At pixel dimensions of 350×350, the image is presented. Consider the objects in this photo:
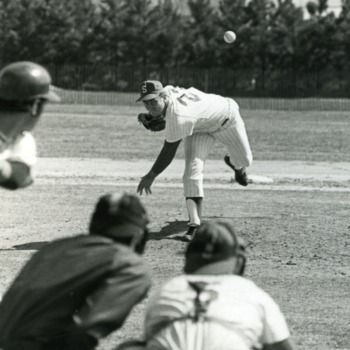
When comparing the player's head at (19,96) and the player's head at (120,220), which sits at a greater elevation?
the player's head at (19,96)

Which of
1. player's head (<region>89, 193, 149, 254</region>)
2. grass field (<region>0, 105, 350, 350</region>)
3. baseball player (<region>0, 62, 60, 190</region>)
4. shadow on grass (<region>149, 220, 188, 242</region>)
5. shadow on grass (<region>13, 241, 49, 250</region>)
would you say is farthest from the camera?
shadow on grass (<region>149, 220, 188, 242</region>)

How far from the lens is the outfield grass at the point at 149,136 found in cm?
2170

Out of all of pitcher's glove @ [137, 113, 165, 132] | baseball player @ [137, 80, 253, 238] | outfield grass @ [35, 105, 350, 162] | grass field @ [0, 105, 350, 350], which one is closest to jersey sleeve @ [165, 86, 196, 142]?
baseball player @ [137, 80, 253, 238]

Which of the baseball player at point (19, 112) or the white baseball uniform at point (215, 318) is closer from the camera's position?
the white baseball uniform at point (215, 318)

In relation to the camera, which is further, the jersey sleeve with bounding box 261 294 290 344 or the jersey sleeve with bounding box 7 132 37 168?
the jersey sleeve with bounding box 7 132 37 168

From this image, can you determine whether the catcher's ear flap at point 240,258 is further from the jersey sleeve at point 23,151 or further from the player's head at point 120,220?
the jersey sleeve at point 23,151

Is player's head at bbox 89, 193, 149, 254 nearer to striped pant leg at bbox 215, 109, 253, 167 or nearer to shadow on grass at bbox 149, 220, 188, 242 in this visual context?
shadow on grass at bbox 149, 220, 188, 242

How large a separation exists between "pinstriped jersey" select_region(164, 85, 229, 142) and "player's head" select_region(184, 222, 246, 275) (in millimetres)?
6860

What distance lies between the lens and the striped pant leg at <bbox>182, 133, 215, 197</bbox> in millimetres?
11500

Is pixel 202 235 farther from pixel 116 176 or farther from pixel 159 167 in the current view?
pixel 116 176

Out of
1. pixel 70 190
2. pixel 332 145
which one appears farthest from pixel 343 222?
pixel 332 145

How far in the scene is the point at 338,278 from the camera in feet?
30.7

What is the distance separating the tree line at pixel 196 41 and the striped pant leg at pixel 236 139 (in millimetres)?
41804

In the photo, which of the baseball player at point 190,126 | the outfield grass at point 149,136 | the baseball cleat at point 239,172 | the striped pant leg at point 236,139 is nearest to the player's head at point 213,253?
the baseball player at point 190,126
